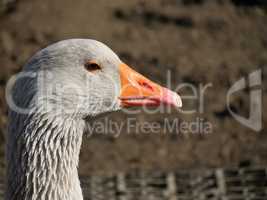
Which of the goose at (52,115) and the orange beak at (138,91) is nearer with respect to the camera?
the goose at (52,115)

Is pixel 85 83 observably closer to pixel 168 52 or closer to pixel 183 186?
pixel 183 186


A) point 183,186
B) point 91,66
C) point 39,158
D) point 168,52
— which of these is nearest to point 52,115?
point 39,158

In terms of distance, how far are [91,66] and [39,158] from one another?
60cm

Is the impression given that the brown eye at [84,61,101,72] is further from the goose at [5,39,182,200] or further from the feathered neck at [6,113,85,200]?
the feathered neck at [6,113,85,200]

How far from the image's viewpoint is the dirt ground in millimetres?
8039

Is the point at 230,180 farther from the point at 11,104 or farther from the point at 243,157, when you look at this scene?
the point at 11,104

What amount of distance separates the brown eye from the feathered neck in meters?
0.32

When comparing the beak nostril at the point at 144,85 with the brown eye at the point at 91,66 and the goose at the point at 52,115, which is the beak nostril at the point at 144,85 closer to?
the goose at the point at 52,115

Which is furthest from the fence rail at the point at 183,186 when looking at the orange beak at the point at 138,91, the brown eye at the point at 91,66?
the brown eye at the point at 91,66

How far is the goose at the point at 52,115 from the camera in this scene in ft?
12.2

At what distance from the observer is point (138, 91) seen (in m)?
4.00

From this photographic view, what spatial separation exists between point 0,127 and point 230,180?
2930mm

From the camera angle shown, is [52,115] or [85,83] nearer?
[52,115]

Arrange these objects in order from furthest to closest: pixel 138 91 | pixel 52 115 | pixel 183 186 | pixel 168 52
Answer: pixel 168 52
pixel 183 186
pixel 138 91
pixel 52 115
